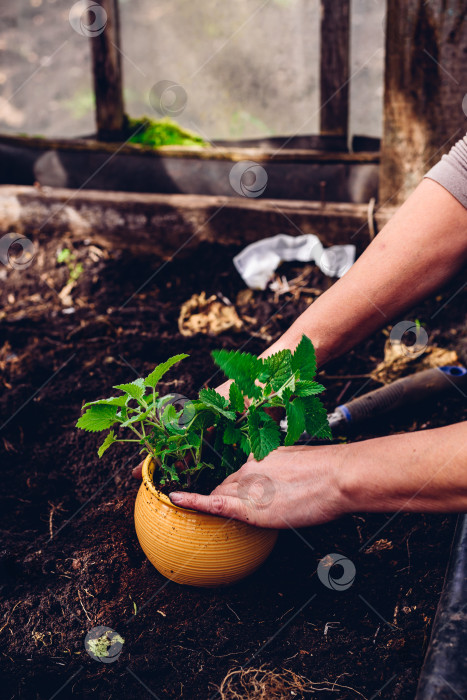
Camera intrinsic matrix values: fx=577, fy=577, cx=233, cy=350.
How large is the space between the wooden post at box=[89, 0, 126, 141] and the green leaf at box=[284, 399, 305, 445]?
299 centimetres

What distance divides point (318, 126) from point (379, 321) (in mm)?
2142

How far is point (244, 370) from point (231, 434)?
181 mm

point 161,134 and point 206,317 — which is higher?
point 161,134

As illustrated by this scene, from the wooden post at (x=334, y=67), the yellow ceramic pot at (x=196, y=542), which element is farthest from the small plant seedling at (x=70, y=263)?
the yellow ceramic pot at (x=196, y=542)

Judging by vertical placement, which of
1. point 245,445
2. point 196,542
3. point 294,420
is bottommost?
point 196,542

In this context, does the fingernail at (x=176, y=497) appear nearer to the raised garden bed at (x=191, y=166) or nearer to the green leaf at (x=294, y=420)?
Result: the green leaf at (x=294, y=420)

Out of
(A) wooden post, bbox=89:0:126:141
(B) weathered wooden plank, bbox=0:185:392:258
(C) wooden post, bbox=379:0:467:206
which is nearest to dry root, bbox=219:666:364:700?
(B) weathered wooden plank, bbox=0:185:392:258

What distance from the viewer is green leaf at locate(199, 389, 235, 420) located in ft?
4.73

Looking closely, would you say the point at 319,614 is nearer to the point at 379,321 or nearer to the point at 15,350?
the point at 379,321

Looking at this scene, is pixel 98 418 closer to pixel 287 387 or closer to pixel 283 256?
pixel 287 387

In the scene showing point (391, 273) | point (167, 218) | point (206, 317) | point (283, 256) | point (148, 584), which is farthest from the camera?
point (167, 218)

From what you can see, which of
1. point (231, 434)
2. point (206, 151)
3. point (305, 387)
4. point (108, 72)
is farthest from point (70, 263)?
point (305, 387)

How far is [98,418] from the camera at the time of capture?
152 cm

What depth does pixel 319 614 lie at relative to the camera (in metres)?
1.65
